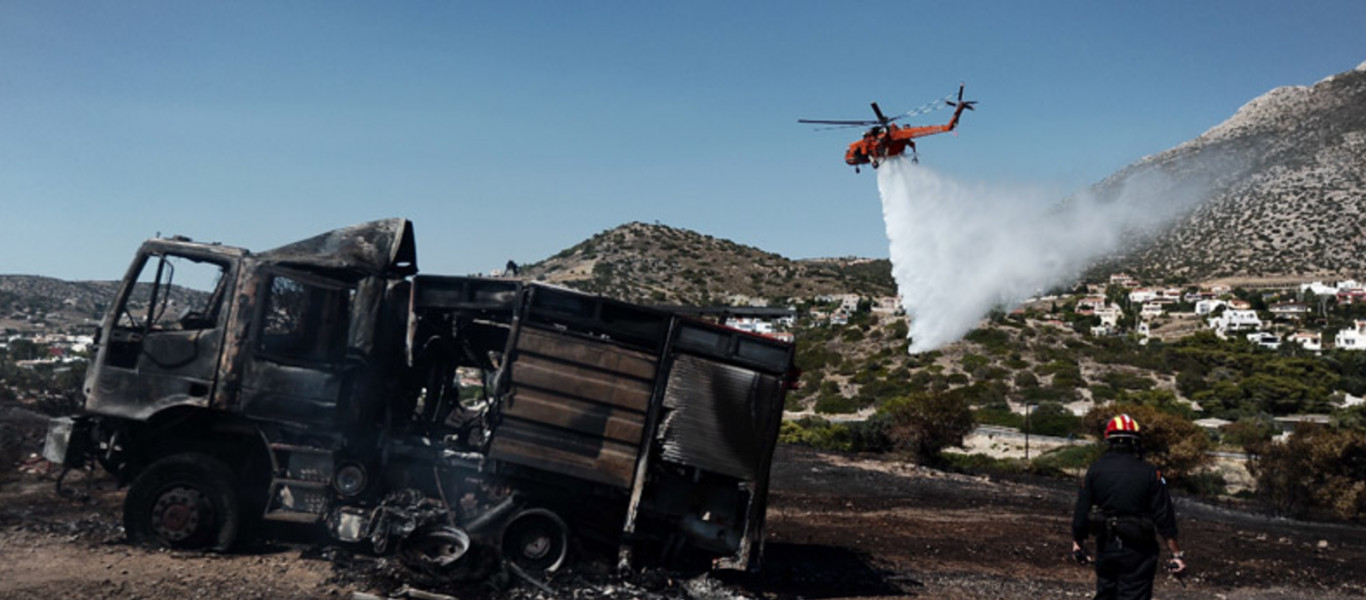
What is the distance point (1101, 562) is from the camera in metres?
7.16

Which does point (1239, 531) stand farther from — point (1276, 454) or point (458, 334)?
point (458, 334)

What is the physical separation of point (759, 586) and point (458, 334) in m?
4.41

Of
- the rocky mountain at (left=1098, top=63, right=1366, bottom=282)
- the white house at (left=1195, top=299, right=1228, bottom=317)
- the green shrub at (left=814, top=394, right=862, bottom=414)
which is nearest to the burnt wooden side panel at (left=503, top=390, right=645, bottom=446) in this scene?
the green shrub at (left=814, top=394, right=862, bottom=414)

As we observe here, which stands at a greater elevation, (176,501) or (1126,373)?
(1126,373)

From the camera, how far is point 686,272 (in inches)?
3962

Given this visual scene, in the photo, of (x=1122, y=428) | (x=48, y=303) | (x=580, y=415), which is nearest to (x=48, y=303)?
(x=48, y=303)

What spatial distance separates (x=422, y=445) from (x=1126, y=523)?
6.88 meters

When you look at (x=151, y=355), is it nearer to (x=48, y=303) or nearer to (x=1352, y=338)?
(x=48, y=303)

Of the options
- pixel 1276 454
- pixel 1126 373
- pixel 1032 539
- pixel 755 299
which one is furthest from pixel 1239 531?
pixel 755 299

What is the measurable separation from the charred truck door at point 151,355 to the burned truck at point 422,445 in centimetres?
2

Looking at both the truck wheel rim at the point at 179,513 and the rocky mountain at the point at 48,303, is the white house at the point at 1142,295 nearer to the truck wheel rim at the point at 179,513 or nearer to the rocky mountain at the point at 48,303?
the rocky mountain at the point at 48,303

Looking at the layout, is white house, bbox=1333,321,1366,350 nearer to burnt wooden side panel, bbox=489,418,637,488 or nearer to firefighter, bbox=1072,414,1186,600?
firefighter, bbox=1072,414,1186,600

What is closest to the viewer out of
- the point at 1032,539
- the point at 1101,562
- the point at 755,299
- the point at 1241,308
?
the point at 1101,562

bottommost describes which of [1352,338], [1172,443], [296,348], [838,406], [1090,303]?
[296,348]
